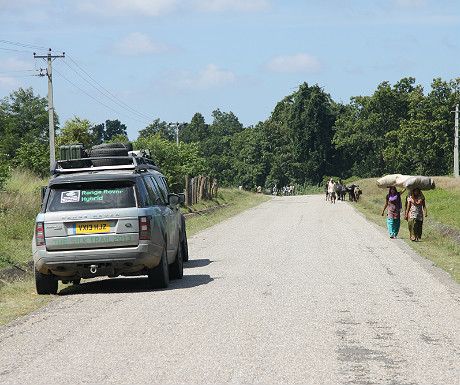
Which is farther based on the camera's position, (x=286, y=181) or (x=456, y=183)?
(x=286, y=181)

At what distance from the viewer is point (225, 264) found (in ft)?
47.0

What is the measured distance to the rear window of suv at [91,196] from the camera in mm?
10586

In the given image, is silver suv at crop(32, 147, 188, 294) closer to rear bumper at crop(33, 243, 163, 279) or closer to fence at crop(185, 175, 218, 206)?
rear bumper at crop(33, 243, 163, 279)

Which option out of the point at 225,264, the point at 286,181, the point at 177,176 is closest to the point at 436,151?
the point at 286,181

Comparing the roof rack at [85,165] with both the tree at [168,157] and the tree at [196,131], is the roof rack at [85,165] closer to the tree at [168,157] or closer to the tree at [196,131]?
the tree at [168,157]

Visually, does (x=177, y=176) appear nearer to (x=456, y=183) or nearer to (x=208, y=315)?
(x=456, y=183)

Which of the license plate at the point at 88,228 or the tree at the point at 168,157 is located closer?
the license plate at the point at 88,228

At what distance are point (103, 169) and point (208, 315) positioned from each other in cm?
379

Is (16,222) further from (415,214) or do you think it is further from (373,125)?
(373,125)

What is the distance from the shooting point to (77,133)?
186ft

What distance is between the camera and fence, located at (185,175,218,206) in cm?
3656

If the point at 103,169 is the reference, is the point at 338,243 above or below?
below

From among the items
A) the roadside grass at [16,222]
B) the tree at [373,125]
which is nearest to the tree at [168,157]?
the roadside grass at [16,222]

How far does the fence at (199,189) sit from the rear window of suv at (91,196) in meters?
25.1
